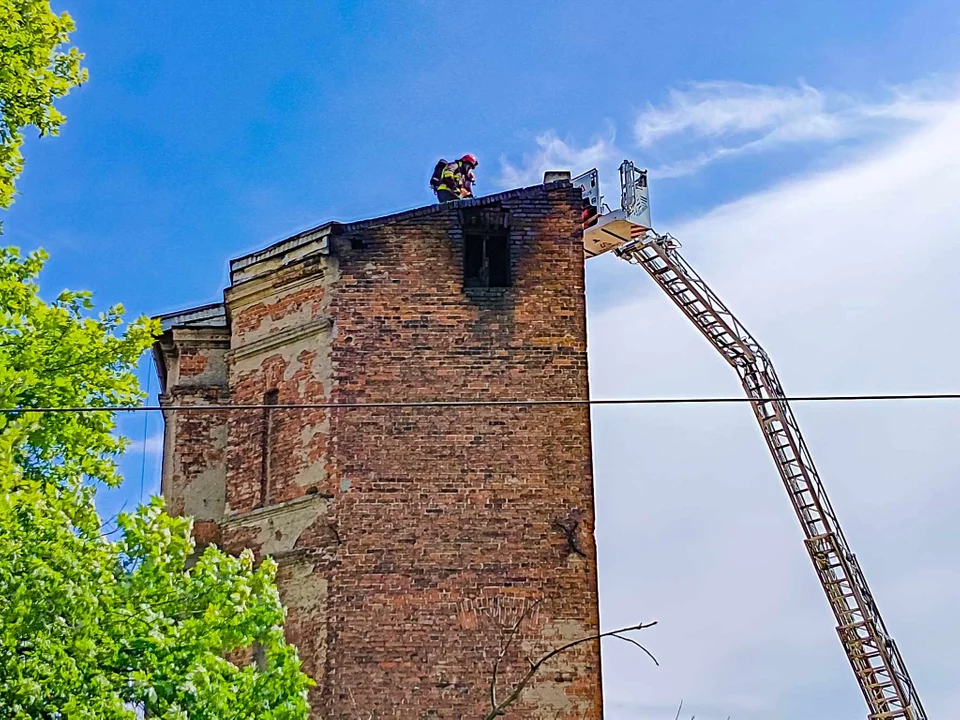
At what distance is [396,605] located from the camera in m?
14.7

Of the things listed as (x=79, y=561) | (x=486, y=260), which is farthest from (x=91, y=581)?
(x=486, y=260)

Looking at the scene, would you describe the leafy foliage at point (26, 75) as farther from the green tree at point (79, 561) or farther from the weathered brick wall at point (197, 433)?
the weathered brick wall at point (197, 433)

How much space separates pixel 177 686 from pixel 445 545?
4.75 metres

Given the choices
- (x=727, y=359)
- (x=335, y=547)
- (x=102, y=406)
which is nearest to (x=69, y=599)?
(x=102, y=406)

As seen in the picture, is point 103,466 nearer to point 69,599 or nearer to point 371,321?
point 69,599

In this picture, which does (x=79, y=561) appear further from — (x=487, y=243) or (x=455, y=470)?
(x=487, y=243)

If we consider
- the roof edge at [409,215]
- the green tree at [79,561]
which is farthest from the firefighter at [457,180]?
the green tree at [79,561]

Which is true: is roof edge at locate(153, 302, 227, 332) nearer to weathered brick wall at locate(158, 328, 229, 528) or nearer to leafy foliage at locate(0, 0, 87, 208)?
weathered brick wall at locate(158, 328, 229, 528)

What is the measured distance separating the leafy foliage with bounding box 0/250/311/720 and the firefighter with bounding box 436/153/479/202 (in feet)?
21.2

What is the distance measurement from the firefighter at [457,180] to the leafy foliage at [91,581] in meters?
6.45

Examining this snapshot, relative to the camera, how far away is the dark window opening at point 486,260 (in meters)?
16.2

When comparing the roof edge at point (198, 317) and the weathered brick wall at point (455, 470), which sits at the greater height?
the roof edge at point (198, 317)

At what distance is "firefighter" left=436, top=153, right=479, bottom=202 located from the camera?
17.9 m

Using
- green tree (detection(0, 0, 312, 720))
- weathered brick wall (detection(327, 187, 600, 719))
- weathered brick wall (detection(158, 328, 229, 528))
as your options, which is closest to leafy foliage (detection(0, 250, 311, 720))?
green tree (detection(0, 0, 312, 720))
